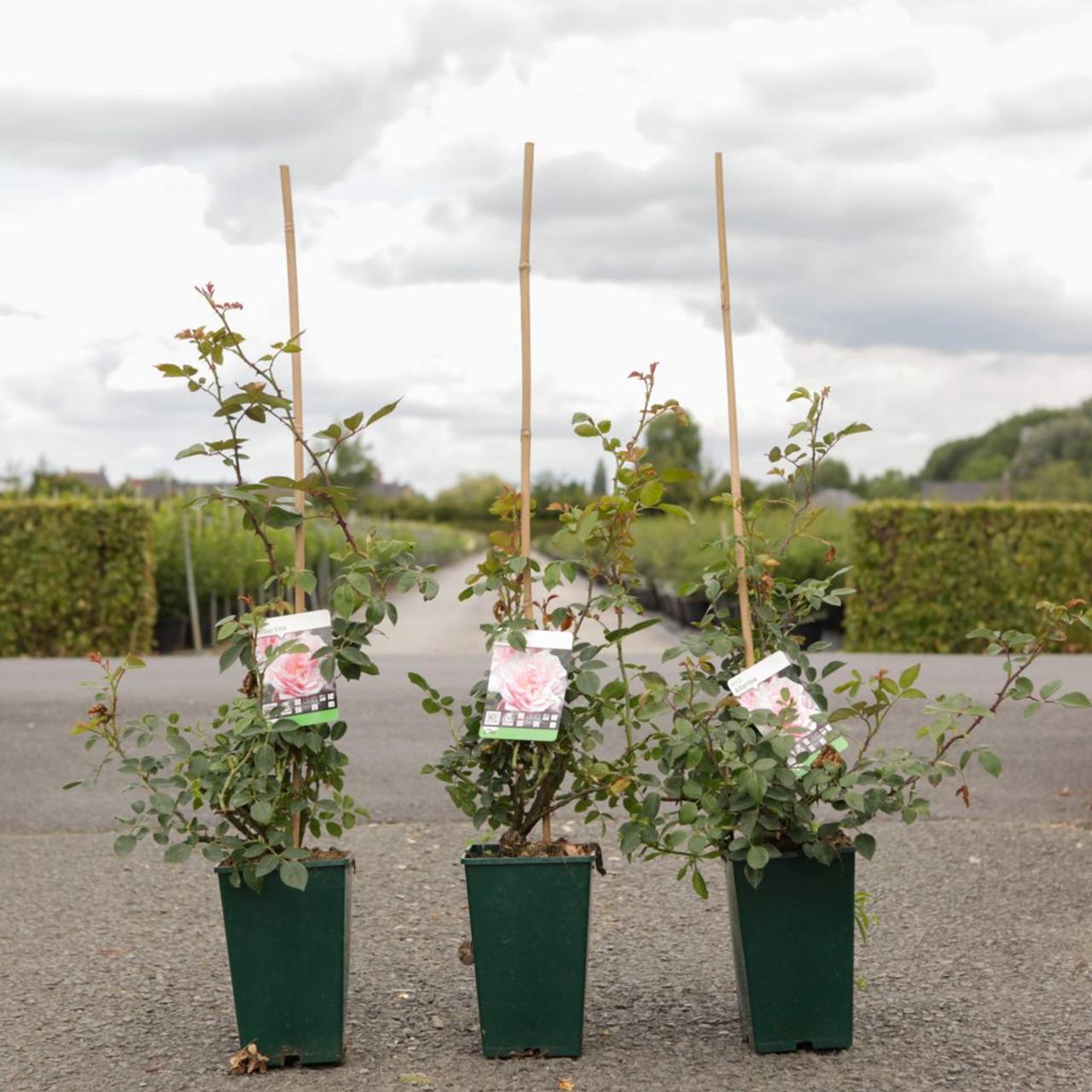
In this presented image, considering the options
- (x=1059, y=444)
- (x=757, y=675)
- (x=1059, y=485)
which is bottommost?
(x=757, y=675)

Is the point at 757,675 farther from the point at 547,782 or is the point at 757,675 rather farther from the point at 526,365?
the point at 526,365

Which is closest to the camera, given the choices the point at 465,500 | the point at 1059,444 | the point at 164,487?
the point at 164,487

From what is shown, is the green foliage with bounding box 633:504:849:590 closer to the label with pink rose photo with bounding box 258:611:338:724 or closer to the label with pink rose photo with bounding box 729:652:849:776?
the label with pink rose photo with bounding box 729:652:849:776

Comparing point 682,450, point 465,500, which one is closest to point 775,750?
point 682,450

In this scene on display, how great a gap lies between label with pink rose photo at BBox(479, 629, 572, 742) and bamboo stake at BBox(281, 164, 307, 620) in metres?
0.50

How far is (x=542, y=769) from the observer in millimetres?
3215

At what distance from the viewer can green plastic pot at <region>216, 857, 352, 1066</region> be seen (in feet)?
10.1

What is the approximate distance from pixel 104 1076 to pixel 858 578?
12.0 metres

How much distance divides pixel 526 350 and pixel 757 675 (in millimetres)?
937

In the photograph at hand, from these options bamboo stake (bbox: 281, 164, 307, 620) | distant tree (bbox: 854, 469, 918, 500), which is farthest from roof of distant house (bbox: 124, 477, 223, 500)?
distant tree (bbox: 854, 469, 918, 500)

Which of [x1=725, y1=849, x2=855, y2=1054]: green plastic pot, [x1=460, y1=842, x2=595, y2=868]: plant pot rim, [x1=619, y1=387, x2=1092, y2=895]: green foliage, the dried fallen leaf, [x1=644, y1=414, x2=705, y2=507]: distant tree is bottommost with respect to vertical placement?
the dried fallen leaf

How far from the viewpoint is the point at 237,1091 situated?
9.67 feet

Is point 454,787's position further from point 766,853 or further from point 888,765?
point 888,765

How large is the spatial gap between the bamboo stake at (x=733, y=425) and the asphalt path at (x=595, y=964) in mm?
976
